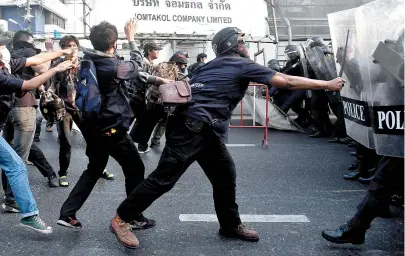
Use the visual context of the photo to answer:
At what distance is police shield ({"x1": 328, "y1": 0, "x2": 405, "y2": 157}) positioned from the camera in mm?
3725

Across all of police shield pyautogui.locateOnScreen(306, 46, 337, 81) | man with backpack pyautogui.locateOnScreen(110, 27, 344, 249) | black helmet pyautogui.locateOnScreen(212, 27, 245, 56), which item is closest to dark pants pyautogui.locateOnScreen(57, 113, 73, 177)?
man with backpack pyautogui.locateOnScreen(110, 27, 344, 249)

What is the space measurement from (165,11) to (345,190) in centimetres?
876

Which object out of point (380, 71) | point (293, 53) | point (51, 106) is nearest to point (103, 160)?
point (51, 106)

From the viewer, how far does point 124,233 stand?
4.12 m

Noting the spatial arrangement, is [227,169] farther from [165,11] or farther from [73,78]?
[165,11]

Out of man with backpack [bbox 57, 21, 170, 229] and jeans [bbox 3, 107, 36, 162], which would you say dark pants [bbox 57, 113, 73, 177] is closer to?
jeans [bbox 3, 107, 36, 162]

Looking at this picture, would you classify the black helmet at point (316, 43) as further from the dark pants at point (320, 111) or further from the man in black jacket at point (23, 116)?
the man in black jacket at point (23, 116)

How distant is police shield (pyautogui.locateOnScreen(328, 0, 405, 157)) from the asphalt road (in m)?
0.88

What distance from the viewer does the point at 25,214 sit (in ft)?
14.2

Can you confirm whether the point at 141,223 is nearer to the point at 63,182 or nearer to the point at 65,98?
the point at 63,182

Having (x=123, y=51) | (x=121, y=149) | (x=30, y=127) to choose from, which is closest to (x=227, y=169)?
(x=121, y=149)

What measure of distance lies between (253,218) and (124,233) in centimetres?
135

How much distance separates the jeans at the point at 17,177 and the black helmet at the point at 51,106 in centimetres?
128

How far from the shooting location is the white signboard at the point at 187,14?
1341cm
